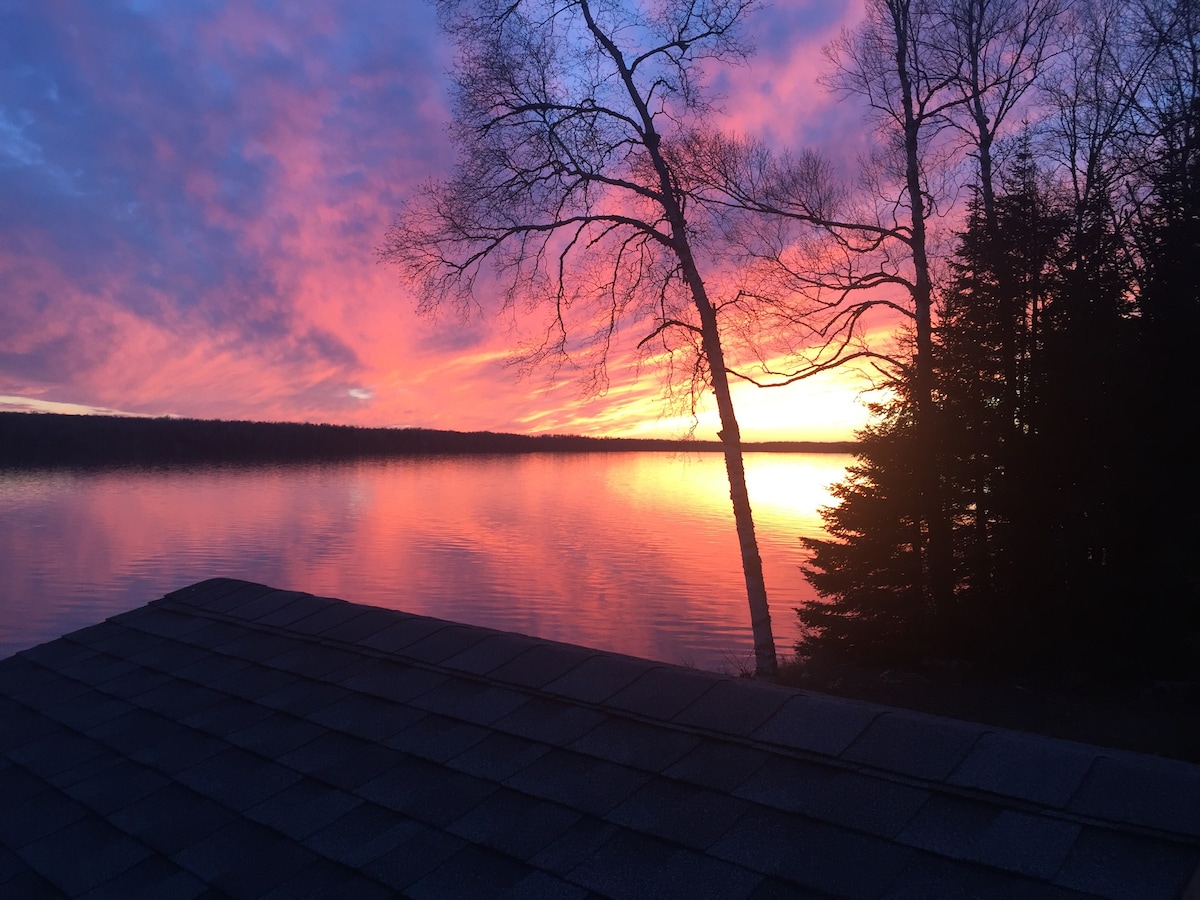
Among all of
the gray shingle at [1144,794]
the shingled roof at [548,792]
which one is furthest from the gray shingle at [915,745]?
the gray shingle at [1144,794]

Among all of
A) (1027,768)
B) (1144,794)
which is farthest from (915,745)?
(1144,794)

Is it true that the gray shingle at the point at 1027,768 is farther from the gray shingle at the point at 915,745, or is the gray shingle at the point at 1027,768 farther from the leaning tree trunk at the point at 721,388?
the leaning tree trunk at the point at 721,388

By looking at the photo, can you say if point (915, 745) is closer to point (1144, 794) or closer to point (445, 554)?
point (1144, 794)

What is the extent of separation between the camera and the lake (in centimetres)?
2445

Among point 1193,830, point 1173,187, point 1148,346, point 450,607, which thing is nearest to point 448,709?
point 1193,830

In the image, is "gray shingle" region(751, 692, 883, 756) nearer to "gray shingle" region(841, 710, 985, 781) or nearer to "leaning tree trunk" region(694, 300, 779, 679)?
"gray shingle" region(841, 710, 985, 781)

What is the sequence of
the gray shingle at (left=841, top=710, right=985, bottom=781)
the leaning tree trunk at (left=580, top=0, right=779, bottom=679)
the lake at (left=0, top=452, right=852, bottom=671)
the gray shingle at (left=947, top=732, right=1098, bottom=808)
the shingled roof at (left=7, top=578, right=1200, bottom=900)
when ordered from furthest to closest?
the lake at (left=0, top=452, right=852, bottom=671)
the leaning tree trunk at (left=580, top=0, right=779, bottom=679)
the gray shingle at (left=841, top=710, right=985, bottom=781)
the gray shingle at (left=947, top=732, right=1098, bottom=808)
the shingled roof at (left=7, top=578, right=1200, bottom=900)

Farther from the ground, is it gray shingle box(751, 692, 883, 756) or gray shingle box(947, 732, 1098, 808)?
gray shingle box(751, 692, 883, 756)

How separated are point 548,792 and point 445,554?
32591mm

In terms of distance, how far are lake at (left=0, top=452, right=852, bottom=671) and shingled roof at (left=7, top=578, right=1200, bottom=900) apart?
29.6ft

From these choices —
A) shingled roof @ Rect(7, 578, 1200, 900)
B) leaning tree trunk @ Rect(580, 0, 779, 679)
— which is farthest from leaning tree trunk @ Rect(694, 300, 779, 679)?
shingled roof @ Rect(7, 578, 1200, 900)

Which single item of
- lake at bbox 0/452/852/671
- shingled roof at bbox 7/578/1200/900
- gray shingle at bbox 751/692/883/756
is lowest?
lake at bbox 0/452/852/671

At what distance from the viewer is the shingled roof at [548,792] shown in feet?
9.42

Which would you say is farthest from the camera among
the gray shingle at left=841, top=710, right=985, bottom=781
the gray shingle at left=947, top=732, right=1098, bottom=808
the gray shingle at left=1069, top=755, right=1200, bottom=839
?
the gray shingle at left=841, top=710, right=985, bottom=781
